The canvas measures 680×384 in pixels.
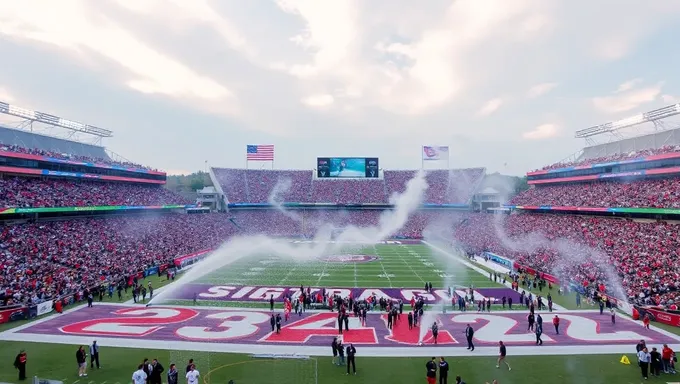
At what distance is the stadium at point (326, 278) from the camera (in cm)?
1605

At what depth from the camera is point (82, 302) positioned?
24.2m

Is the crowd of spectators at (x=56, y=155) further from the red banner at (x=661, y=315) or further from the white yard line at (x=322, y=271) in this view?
the red banner at (x=661, y=315)

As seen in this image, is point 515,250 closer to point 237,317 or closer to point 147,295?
point 237,317

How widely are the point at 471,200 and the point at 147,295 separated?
5914 centimetres

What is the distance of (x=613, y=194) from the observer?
38.7m

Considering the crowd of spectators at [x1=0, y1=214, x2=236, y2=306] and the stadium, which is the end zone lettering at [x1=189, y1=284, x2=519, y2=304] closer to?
the stadium

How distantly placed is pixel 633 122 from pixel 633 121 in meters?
0.11

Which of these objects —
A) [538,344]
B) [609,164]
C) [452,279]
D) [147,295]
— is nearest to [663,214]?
[609,164]

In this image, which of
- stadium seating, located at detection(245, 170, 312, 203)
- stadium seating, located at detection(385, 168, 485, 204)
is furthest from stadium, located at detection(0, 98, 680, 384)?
stadium seating, located at detection(245, 170, 312, 203)

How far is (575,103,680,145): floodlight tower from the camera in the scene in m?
41.3

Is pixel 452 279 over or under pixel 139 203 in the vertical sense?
under

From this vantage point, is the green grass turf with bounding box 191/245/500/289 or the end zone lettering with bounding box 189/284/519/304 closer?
the end zone lettering with bounding box 189/284/519/304

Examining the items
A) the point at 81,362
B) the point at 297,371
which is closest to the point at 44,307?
the point at 81,362

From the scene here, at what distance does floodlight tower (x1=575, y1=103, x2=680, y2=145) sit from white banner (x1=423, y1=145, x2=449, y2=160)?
22.2m
